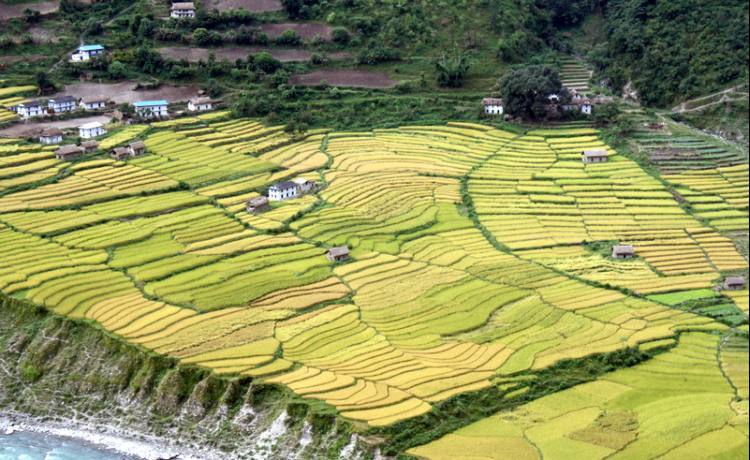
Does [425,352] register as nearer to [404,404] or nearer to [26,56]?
[404,404]

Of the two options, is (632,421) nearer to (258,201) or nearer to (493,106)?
(258,201)

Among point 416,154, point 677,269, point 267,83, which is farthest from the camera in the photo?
point 267,83

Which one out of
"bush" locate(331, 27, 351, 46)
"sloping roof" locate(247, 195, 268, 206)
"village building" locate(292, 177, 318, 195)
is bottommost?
"sloping roof" locate(247, 195, 268, 206)

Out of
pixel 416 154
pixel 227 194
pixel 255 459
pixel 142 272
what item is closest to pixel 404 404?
pixel 255 459

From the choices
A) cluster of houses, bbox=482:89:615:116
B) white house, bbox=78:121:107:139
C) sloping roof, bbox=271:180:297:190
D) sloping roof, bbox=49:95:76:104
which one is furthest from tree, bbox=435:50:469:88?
sloping roof, bbox=49:95:76:104

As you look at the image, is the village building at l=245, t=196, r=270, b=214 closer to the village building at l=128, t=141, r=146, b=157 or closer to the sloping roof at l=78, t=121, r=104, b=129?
the village building at l=128, t=141, r=146, b=157
